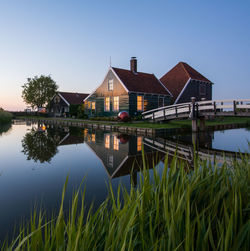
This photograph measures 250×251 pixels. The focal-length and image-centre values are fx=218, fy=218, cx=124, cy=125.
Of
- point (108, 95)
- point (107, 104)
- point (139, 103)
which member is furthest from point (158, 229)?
point (107, 104)

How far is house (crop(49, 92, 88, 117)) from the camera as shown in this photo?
47.7 meters

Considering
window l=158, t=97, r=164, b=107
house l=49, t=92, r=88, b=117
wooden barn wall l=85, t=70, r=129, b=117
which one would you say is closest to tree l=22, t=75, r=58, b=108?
house l=49, t=92, r=88, b=117

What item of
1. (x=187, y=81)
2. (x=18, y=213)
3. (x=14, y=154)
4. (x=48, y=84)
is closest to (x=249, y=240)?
(x=18, y=213)

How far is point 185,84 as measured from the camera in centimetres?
3095

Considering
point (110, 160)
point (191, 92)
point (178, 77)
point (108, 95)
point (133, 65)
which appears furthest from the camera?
point (178, 77)

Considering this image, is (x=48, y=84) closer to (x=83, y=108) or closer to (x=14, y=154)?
(x=83, y=108)

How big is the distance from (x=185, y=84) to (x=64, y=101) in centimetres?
2725

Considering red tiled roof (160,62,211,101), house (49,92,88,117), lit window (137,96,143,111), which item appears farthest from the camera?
house (49,92,88,117)

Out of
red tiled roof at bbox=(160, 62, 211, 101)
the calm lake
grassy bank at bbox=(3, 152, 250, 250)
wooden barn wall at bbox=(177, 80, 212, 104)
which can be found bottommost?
the calm lake

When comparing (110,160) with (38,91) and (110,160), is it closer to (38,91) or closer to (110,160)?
(110,160)

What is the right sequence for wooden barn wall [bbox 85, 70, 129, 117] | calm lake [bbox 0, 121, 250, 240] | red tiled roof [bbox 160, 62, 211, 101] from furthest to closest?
red tiled roof [bbox 160, 62, 211, 101]
wooden barn wall [bbox 85, 70, 129, 117]
calm lake [bbox 0, 121, 250, 240]

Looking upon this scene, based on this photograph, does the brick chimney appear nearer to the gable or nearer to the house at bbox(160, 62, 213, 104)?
the gable

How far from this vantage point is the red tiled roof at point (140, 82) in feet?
88.5

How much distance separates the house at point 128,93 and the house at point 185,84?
195 cm
